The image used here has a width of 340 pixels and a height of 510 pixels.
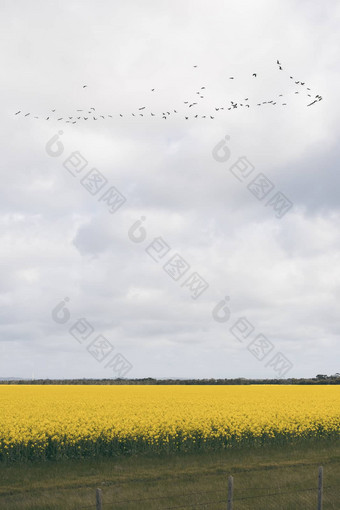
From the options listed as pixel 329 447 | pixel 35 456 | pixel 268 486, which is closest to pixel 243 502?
pixel 268 486

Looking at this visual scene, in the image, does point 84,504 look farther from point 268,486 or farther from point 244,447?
point 244,447

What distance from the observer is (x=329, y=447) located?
25.3m

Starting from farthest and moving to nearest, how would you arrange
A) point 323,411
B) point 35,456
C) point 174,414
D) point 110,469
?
1. point 323,411
2. point 174,414
3. point 35,456
4. point 110,469

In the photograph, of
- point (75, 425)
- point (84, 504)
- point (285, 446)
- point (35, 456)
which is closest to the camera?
point (84, 504)

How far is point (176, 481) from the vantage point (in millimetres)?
17641

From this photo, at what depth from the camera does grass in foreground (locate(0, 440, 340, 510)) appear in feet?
50.7

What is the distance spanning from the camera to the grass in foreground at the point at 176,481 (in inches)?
608

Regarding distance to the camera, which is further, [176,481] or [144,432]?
[144,432]

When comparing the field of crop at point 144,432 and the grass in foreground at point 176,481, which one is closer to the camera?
the grass in foreground at point 176,481

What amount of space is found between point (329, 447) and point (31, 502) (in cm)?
1487

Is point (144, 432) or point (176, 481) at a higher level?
point (144, 432)

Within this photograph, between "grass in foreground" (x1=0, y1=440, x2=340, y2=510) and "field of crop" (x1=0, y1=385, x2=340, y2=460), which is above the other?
"field of crop" (x1=0, y1=385, x2=340, y2=460)

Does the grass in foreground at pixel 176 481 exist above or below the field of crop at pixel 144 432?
below

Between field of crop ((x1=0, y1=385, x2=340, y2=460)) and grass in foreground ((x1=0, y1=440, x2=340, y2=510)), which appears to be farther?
field of crop ((x1=0, y1=385, x2=340, y2=460))
